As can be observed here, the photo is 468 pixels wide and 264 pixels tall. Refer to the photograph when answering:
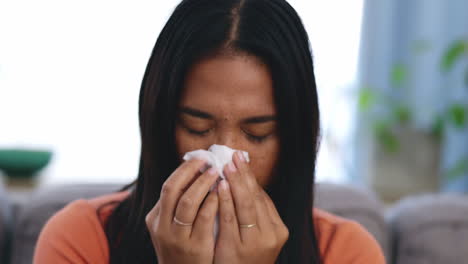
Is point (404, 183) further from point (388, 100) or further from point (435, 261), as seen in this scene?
Answer: point (435, 261)

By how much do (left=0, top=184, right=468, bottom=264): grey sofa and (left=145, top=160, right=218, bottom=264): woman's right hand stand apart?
0.55m

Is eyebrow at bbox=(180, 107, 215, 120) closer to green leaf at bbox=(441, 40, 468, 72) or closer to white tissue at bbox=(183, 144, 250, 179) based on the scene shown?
white tissue at bbox=(183, 144, 250, 179)

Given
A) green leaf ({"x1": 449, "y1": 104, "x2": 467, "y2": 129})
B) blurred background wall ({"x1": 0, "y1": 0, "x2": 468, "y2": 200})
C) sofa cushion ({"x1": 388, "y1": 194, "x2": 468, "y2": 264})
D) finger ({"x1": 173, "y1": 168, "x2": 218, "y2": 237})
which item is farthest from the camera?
blurred background wall ({"x1": 0, "y1": 0, "x2": 468, "y2": 200})

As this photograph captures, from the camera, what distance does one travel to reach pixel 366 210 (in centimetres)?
146

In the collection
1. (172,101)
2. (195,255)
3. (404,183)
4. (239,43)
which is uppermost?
(239,43)

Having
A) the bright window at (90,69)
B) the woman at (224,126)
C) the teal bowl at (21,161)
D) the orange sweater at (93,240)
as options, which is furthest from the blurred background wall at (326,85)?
the woman at (224,126)

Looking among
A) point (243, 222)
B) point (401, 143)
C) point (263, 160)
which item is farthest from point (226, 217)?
point (401, 143)

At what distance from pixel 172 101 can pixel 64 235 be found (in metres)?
0.37

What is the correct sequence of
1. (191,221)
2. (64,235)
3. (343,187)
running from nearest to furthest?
(191,221), (64,235), (343,187)

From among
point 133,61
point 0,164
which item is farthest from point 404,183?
point 0,164

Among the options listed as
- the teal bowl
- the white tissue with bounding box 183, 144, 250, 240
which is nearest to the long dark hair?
the white tissue with bounding box 183, 144, 250, 240

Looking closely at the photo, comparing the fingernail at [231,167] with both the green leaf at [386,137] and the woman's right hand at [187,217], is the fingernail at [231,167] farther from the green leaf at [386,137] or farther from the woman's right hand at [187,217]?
the green leaf at [386,137]

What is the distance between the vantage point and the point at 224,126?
96cm

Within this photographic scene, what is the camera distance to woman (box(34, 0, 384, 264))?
0.94 m
